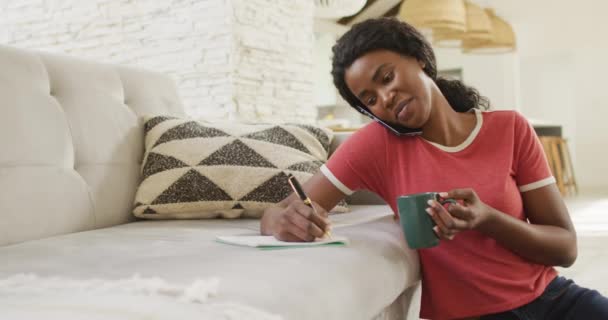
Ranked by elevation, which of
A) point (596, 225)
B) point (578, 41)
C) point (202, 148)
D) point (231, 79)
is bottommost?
point (596, 225)

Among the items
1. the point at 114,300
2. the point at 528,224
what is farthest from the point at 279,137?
the point at 114,300

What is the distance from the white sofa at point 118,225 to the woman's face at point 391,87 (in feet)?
0.84

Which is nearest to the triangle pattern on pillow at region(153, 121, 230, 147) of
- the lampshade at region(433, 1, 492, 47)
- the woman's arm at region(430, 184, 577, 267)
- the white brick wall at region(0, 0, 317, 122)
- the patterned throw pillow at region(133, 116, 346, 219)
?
the patterned throw pillow at region(133, 116, 346, 219)

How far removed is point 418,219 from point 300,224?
0.21m

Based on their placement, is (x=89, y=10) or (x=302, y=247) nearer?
(x=302, y=247)

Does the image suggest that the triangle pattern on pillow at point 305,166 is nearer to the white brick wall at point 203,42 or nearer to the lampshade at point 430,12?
the white brick wall at point 203,42

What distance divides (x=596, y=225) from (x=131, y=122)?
3762mm

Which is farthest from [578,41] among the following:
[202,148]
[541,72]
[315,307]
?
[315,307]

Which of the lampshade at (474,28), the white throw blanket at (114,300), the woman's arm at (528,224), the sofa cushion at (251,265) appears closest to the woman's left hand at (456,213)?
the woman's arm at (528,224)

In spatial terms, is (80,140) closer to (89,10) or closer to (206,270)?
(206,270)

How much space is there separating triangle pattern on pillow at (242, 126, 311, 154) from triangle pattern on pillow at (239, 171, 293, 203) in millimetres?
136

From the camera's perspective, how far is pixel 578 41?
8.64 metres

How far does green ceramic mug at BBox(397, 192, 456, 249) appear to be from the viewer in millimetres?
1035

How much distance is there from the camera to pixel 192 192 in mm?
1589
